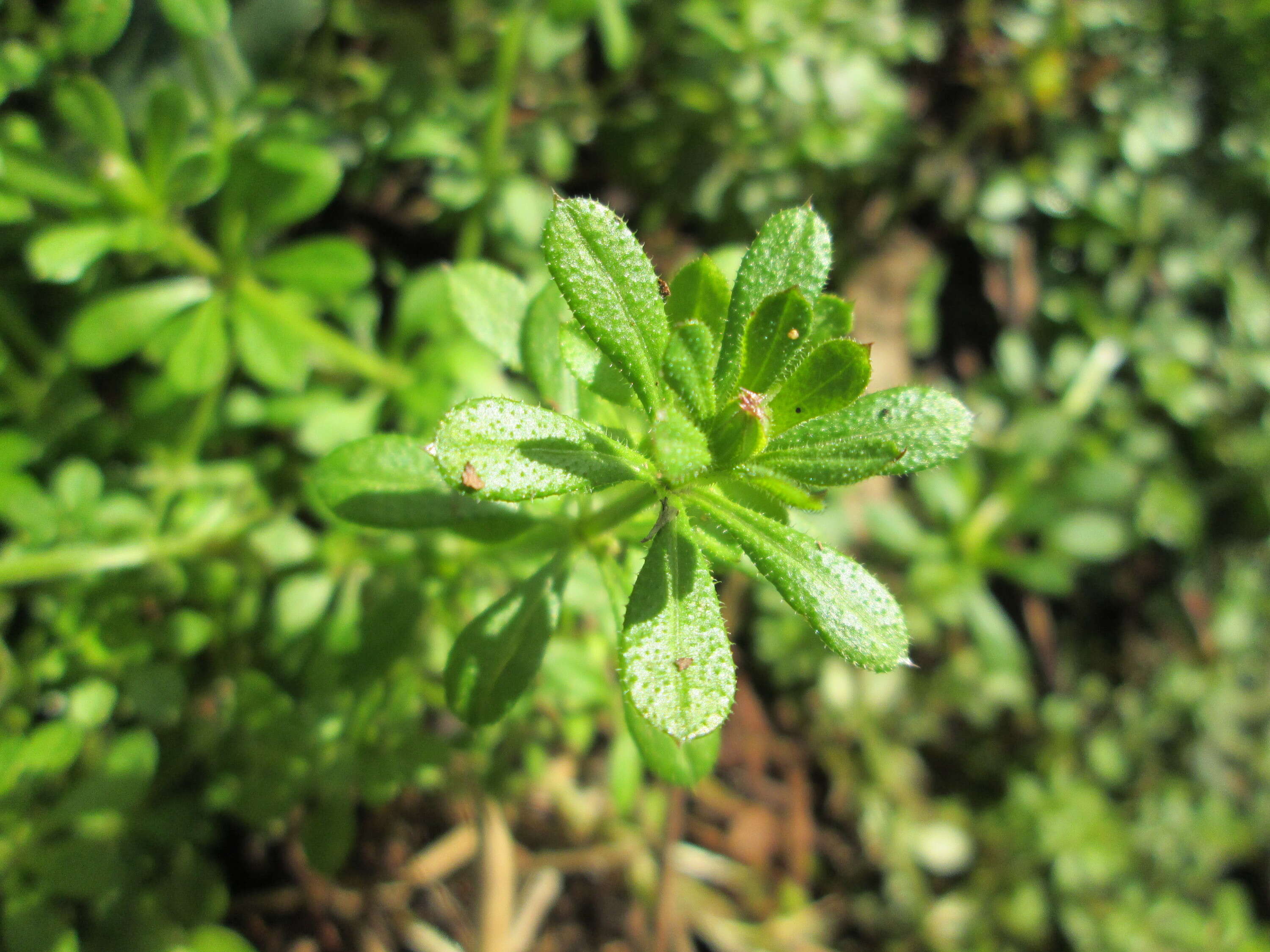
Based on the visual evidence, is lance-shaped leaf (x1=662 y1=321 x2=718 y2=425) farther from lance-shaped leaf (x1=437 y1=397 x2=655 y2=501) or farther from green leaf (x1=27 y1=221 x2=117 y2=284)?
green leaf (x1=27 y1=221 x2=117 y2=284)

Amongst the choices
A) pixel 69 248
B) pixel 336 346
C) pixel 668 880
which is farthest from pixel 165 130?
pixel 668 880

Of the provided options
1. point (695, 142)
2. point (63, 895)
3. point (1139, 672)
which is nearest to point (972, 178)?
point (695, 142)

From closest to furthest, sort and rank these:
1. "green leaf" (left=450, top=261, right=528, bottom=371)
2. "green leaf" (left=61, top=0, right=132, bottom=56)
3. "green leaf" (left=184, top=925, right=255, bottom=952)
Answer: "green leaf" (left=450, top=261, right=528, bottom=371)
"green leaf" (left=61, top=0, right=132, bottom=56)
"green leaf" (left=184, top=925, right=255, bottom=952)

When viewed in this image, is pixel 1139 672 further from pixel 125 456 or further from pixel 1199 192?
pixel 125 456

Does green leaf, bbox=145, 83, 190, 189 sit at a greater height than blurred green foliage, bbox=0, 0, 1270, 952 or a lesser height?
greater

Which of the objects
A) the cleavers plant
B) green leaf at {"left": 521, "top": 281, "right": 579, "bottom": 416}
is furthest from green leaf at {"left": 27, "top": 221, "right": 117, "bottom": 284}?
the cleavers plant

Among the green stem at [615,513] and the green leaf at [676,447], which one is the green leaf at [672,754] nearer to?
the green stem at [615,513]

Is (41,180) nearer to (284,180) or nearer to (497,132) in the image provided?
(284,180)
